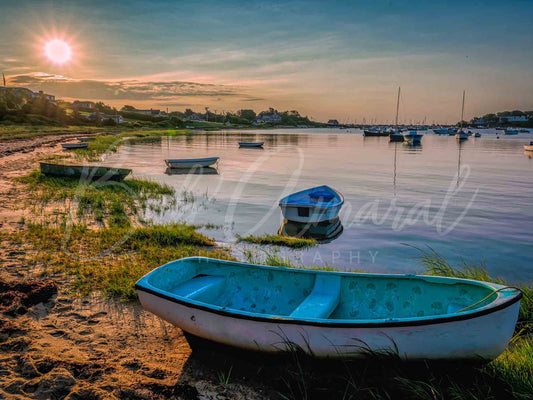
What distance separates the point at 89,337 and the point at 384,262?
8.88 m

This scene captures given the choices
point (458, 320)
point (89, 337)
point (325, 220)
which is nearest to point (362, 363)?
point (458, 320)

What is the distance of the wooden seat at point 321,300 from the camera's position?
541 cm

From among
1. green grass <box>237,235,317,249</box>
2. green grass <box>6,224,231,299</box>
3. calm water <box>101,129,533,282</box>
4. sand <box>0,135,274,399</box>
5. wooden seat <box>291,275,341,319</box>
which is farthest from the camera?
green grass <box>237,235,317,249</box>

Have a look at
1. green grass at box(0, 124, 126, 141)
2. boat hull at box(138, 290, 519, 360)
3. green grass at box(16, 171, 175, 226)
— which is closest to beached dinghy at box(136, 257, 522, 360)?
boat hull at box(138, 290, 519, 360)

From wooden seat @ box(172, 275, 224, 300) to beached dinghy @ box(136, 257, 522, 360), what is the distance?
2cm

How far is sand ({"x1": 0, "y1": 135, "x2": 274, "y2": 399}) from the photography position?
4.81 meters

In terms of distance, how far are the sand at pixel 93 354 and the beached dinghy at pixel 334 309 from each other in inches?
22.6

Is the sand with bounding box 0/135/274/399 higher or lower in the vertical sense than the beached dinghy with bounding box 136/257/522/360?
lower

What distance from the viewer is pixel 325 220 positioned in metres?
15.4

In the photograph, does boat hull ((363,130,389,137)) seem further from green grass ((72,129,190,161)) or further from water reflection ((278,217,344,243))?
water reflection ((278,217,344,243))

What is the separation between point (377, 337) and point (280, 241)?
8.37 meters

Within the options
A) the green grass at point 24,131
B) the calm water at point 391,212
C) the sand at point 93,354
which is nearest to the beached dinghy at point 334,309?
the sand at point 93,354

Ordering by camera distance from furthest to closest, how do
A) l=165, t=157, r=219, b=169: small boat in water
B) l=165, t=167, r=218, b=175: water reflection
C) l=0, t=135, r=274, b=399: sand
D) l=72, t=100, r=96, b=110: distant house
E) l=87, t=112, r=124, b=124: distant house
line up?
l=72, t=100, r=96, b=110: distant house → l=87, t=112, r=124, b=124: distant house → l=165, t=157, r=219, b=169: small boat in water → l=165, t=167, r=218, b=175: water reflection → l=0, t=135, r=274, b=399: sand

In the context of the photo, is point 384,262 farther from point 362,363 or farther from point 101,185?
point 101,185
